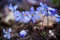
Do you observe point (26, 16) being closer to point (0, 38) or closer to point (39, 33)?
point (39, 33)

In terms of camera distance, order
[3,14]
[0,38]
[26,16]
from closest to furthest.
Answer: [26,16] → [0,38] → [3,14]

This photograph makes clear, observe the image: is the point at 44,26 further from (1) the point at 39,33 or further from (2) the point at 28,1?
(2) the point at 28,1

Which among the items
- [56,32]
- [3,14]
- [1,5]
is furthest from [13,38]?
[1,5]

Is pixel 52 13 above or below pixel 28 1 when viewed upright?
below

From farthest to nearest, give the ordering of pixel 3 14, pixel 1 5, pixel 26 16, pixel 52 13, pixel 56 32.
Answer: pixel 1 5
pixel 3 14
pixel 56 32
pixel 26 16
pixel 52 13

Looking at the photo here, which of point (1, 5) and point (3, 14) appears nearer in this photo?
point (3, 14)

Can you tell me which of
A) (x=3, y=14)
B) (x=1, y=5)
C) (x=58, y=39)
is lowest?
(x=58, y=39)

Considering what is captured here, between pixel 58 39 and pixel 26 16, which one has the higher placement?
pixel 26 16

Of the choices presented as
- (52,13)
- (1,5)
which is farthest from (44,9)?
(1,5)

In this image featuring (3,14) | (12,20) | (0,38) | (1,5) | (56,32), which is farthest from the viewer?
(1,5)
